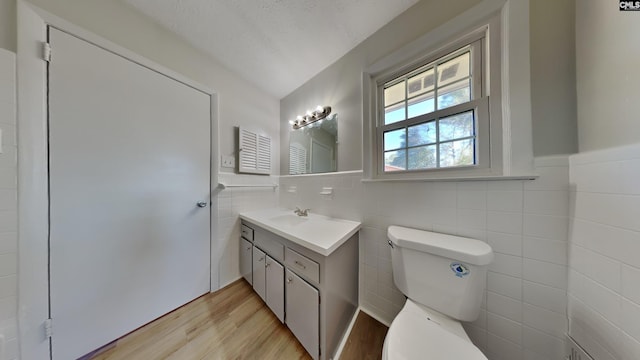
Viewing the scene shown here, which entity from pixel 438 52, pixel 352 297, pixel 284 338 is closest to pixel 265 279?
pixel 284 338

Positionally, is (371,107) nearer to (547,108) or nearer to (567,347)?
(547,108)

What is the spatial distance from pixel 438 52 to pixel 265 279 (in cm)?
205

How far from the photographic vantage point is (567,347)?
2.43 feet

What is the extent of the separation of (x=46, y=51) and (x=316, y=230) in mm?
1816

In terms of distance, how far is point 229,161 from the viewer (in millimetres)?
1681

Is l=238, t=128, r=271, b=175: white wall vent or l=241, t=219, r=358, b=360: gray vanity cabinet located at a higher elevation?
l=238, t=128, r=271, b=175: white wall vent

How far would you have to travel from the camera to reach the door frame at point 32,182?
0.82 meters

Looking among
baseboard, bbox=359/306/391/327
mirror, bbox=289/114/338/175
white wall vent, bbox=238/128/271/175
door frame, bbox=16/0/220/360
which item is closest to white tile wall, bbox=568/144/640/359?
baseboard, bbox=359/306/391/327

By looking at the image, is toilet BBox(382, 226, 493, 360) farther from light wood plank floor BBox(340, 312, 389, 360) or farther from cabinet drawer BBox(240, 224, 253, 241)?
cabinet drawer BBox(240, 224, 253, 241)

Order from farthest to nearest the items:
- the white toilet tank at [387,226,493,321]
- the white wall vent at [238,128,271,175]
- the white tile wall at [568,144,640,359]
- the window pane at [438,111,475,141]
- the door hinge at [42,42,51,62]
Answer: the white wall vent at [238,128,271,175] < the window pane at [438,111,475,141] < the door hinge at [42,42,51,62] < the white toilet tank at [387,226,493,321] < the white tile wall at [568,144,640,359]

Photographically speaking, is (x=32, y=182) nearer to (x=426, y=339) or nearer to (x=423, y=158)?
(x=426, y=339)

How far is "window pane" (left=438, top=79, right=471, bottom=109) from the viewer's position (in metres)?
1.00

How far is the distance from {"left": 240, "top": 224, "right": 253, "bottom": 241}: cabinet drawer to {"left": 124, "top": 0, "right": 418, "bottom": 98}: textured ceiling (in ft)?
5.31

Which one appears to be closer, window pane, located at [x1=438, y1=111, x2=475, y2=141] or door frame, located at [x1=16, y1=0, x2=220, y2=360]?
door frame, located at [x1=16, y1=0, x2=220, y2=360]
